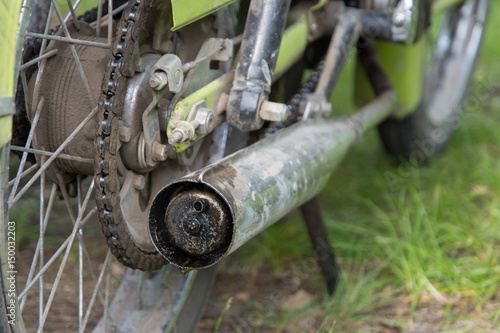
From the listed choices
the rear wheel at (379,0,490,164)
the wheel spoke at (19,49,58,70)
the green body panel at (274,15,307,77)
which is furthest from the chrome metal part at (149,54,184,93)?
the rear wheel at (379,0,490,164)

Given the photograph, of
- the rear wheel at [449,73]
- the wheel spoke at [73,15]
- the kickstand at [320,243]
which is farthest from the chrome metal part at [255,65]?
the rear wheel at [449,73]

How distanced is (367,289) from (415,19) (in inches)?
32.9

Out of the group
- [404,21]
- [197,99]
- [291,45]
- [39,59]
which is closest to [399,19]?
[404,21]

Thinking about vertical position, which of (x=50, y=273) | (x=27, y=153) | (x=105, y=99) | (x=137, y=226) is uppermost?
(x=105, y=99)

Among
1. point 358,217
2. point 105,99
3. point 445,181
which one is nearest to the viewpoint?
point 105,99

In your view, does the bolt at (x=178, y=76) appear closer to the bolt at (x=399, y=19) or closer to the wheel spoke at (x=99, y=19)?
the wheel spoke at (x=99, y=19)

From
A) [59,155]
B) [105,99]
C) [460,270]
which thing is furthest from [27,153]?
[460,270]

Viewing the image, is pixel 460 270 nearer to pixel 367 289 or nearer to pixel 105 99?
pixel 367 289

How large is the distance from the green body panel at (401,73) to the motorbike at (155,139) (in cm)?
47

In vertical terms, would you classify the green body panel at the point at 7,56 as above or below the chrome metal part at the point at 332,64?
above

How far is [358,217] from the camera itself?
7.36 feet

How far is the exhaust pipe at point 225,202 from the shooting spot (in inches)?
41.5

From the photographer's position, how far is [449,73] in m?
2.79

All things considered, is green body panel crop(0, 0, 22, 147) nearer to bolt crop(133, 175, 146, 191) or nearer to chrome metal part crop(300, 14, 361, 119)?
bolt crop(133, 175, 146, 191)
